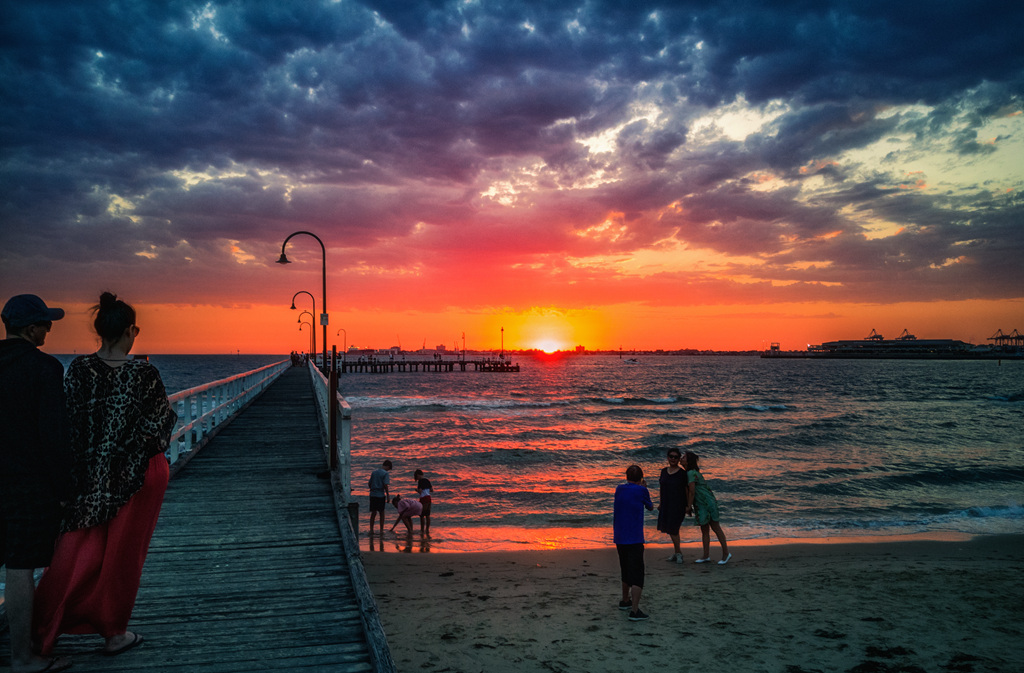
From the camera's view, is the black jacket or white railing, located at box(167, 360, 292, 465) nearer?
the black jacket

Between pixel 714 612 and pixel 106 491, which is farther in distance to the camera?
pixel 714 612

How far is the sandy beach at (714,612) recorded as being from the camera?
20.8ft

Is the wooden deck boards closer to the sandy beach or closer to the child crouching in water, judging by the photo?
the sandy beach

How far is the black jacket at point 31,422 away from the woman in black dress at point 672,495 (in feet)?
24.6

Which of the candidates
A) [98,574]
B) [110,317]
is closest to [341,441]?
[98,574]

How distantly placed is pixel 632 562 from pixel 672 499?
2382mm

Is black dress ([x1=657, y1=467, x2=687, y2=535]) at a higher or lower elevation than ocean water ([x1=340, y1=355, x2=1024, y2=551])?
higher

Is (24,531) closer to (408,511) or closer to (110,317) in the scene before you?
(110,317)

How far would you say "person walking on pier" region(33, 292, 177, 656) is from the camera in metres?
2.97

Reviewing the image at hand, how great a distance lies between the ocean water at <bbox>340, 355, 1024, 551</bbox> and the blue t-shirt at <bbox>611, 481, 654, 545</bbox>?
5595 millimetres

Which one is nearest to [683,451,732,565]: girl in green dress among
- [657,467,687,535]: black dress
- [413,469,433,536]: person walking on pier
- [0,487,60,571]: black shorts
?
[657,467,687,535]: black dress

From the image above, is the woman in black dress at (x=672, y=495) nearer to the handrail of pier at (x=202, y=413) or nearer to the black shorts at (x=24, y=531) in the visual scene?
the handrail of pier at (x=202, y=413)

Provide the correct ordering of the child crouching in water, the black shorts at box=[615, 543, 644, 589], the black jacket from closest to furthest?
1. the black jacket
2. the black shorts at box=[615, 543, 644, 589]
3. the child crouching in water

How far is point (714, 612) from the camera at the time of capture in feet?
25.3
